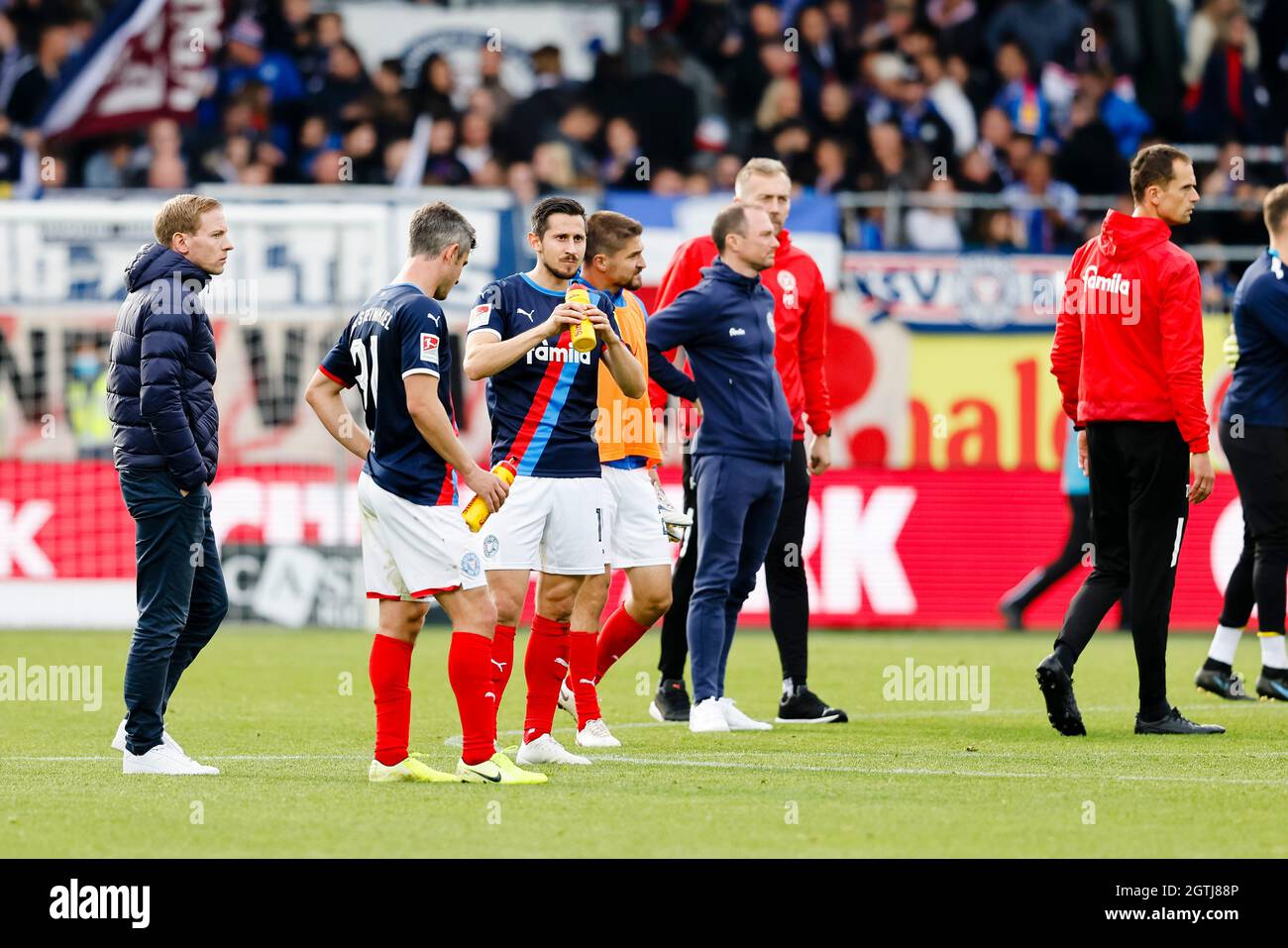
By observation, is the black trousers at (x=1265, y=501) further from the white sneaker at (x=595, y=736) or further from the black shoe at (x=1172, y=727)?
the white sneaker at (x=595, y=736)

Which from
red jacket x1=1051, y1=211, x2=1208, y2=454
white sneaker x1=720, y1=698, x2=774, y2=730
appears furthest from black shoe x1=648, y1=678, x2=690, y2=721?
red jacket x1=1051, y1=211, x2=1208, y2=454

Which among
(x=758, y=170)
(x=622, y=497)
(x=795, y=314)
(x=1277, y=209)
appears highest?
(x=758, y=170)

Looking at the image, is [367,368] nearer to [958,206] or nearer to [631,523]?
[631,523]

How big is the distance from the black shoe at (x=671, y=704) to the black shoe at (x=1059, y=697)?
6.03ft

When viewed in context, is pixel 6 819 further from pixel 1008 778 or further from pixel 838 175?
pixel 838 175

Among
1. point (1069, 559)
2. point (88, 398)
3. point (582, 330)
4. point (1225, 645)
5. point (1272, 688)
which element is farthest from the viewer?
point (88, 398)

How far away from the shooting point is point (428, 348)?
7.46 meters

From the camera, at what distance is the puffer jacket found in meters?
8.11

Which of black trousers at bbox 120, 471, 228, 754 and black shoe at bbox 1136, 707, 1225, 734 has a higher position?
black trousers at bbox 120, 471, 228, 754

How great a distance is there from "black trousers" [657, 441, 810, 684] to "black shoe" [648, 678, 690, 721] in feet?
0.30

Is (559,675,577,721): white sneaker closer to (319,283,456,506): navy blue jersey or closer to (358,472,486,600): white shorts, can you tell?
(358,472,486,600): white shorts

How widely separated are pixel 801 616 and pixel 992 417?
7.76 metres

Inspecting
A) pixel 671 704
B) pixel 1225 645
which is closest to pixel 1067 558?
pixel 1225 645

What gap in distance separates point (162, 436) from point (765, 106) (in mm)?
13713
